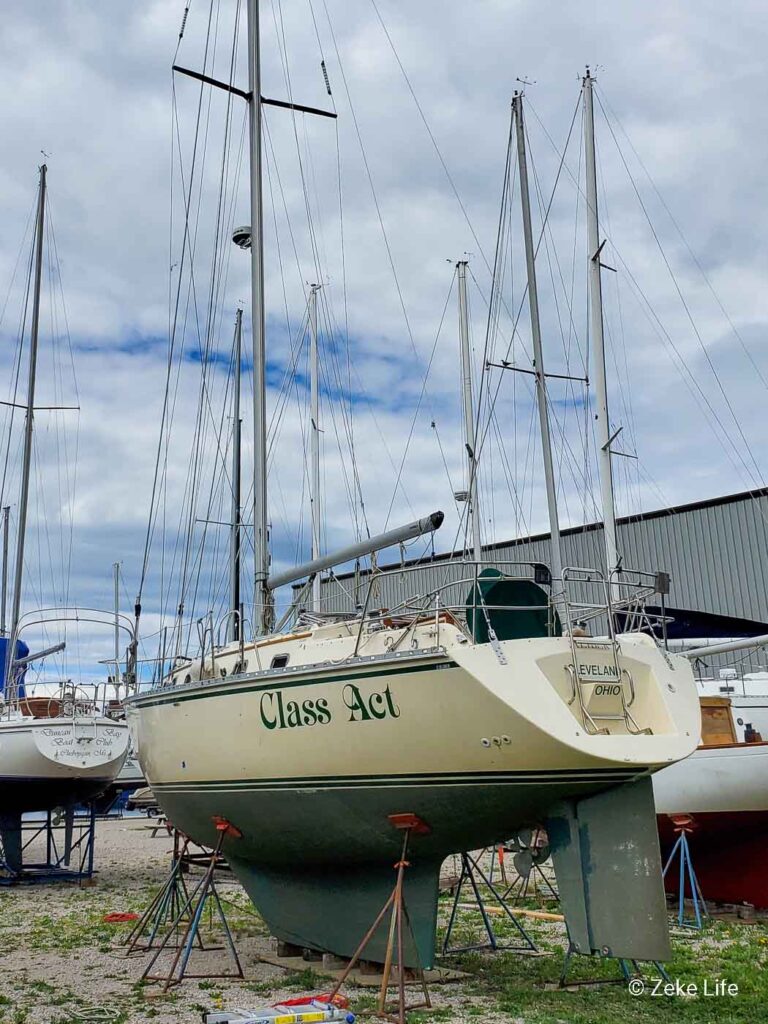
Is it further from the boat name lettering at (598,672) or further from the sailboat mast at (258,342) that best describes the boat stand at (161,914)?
the boat name lettering at (598,672)

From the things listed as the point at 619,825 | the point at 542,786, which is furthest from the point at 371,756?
the point at 619,825

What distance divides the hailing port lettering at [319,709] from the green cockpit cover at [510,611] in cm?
84

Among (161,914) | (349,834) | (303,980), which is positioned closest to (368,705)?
(349,834)

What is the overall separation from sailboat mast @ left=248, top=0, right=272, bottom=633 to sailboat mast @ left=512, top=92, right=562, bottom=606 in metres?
5.75

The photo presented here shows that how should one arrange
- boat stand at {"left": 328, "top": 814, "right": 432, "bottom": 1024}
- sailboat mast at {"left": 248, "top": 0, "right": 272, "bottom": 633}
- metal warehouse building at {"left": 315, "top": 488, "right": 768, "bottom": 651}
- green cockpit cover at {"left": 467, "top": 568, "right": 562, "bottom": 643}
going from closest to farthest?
boat stand at {"left": 328, "top": 814, "right": 432, "bottom": 1024} < green cockpit cover at {"left": 467, "top": 568, "right": 562, "bottom": 643} < sailboat mast at {"left": 248, "top": 0, "right": 272, "bottom": 633} < metal warehouse building at {"left": 315, "top": 488, "right": 768, "bottom": 651}

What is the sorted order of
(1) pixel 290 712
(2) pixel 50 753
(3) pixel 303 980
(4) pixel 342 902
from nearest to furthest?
(1) pixel 290 712 < (3) pixel 303 980 < (4) pixel 342 902 < (2) pixel 50 753

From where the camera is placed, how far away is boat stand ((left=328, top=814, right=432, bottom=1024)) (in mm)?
6910

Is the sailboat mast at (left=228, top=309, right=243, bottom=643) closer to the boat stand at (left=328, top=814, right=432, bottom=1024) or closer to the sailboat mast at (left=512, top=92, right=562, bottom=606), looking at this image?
the sailboat mast at (left=512, top=92, right=562, bottom=606)

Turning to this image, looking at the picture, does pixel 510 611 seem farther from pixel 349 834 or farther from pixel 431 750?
pixel 349 834

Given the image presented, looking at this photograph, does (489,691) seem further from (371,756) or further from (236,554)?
(236,554)

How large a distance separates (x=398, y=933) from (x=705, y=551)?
2143 centimetres

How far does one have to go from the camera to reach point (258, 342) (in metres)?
11.9

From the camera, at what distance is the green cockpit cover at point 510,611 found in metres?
7.45

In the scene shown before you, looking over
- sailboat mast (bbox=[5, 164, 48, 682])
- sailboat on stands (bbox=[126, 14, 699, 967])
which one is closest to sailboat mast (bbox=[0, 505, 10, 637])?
sailboat mast (bbox=[5, 164, 48, 682])
